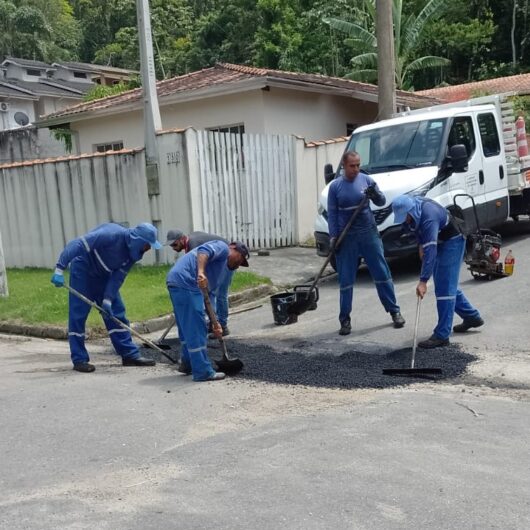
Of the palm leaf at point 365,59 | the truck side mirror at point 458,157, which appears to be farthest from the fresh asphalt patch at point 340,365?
the palm leaf at point 365,59

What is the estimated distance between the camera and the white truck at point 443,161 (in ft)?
32.4

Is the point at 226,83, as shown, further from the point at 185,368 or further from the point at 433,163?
the point at 185,368

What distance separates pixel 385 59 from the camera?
1438cm

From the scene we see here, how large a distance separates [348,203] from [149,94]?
17.0 ft

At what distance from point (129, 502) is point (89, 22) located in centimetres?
6322

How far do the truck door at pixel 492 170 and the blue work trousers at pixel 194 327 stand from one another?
688cm

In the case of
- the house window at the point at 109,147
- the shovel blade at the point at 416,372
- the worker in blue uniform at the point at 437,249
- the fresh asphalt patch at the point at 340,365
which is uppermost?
the house window at the point at 109,147

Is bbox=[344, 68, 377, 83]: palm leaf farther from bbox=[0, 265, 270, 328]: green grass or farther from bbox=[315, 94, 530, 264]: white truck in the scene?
bbox=[0, 265, 270, 328]: green grass

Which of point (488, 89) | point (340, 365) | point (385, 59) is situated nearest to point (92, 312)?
point (340, 365)

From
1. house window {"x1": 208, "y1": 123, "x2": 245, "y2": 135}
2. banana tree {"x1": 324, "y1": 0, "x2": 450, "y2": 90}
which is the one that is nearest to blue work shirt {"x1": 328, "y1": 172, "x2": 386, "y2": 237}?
house window {"x1": 208, "y1": 123, "x2": 245, "y2": 135}

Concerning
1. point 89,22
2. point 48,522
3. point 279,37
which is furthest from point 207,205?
point 89,22

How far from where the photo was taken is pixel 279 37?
30188mm

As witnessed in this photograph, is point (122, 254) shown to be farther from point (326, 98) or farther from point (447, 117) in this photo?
point (326, 98)

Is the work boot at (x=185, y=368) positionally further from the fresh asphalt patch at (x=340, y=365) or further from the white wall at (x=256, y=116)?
the white wall at (x=256, y=116)
